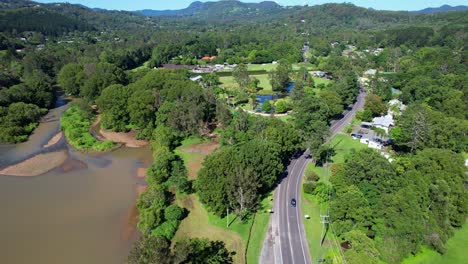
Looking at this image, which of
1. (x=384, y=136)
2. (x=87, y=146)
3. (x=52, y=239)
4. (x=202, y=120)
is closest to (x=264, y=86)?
(x=202, y=120)

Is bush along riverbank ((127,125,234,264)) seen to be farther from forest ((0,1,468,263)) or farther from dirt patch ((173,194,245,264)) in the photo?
dirt patch ((173,194,245,264))

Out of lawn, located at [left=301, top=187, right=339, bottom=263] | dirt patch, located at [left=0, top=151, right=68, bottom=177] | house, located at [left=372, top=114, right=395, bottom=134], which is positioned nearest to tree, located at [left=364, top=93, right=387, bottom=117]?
house, located at [left=372, top=114, right=395, bottom=134]

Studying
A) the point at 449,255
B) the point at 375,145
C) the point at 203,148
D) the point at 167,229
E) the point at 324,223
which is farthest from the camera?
the point at 203,148

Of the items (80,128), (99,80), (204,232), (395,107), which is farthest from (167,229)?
(395,107)

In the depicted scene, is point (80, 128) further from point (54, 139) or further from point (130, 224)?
point (130, 224)

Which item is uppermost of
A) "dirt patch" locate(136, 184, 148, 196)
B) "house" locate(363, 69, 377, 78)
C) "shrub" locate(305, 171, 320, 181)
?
"house" locate(363, 69, 377, 78)

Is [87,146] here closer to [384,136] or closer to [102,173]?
[102,173]

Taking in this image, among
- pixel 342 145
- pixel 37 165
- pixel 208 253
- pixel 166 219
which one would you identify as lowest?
pixel 166 219
